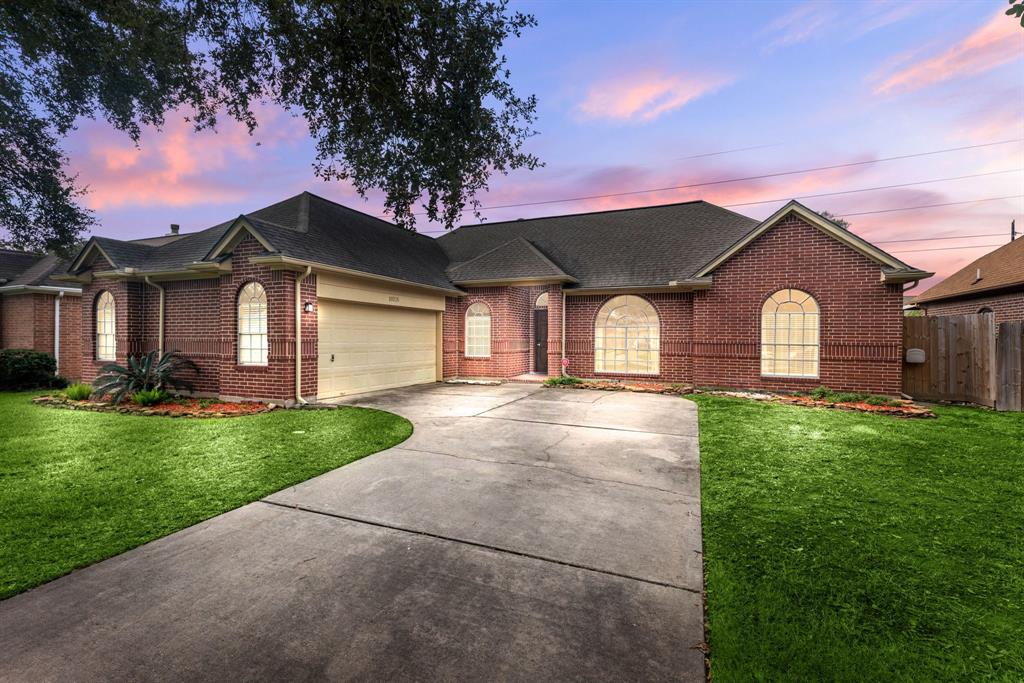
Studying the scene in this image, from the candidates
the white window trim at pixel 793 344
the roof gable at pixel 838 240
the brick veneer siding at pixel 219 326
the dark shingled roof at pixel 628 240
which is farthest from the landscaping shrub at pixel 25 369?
the white window trim at pixel 793 344

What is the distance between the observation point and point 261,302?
10.7 metres

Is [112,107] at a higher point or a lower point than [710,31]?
lower

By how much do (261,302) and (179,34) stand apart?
5.92 meters

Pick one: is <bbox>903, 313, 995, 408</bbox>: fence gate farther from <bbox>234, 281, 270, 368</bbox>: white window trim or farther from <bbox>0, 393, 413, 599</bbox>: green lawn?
<bbox>234, 281, 270, 368</bbox>: white window trim

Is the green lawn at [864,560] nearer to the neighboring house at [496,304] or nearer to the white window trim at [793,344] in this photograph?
the white window trim at [793,344]

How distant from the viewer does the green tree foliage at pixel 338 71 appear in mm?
5598

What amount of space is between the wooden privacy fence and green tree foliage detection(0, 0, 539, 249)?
11.0 metres

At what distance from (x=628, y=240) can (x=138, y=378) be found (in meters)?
15.8

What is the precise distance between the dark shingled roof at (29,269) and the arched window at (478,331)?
1548 centimetres

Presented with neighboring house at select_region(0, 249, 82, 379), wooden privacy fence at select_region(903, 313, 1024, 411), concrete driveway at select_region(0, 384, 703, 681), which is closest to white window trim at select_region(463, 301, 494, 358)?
concrete driveway at select_region(0, 384, 703, 681)

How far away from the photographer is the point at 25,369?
13891 millimetres

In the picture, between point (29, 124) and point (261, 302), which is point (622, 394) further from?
point (29, 124)

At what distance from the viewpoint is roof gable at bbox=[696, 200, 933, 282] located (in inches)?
418

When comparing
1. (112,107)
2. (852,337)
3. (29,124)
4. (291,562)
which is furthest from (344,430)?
(852,337)
